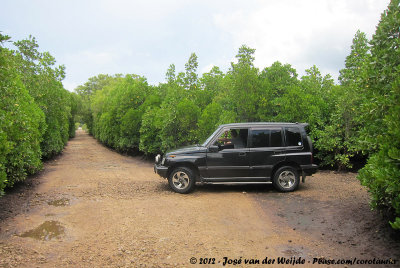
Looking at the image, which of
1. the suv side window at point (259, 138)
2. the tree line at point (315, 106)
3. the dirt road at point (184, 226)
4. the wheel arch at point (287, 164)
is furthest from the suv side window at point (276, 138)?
the tree line at point (315, 106)

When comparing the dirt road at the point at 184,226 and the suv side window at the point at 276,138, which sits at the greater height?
the suv side window at the point at 276,138

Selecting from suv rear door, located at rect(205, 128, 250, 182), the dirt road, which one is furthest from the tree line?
suv rear door, located at rect(205, 128, 250, 182)

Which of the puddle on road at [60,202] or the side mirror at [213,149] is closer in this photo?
the puddle on road at [60,202]

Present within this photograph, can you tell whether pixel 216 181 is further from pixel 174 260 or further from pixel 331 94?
pixel 331 94

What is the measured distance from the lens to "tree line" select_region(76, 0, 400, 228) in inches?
187

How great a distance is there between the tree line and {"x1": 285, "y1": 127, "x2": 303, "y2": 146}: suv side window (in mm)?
1514

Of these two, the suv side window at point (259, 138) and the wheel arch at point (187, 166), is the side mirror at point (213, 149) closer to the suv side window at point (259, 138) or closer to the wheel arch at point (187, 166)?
the wheel arch at point (187, 166)

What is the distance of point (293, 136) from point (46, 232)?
649 centimetres

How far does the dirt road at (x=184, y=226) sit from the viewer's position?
442 cm

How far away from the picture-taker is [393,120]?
412cm

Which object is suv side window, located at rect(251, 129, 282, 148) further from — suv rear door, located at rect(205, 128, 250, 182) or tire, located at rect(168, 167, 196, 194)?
tire, located at rect(168, 167, 196, 194)

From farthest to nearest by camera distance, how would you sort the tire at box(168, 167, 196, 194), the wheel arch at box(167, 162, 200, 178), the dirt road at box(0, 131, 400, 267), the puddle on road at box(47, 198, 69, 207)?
1. the wheel arch at box(167, 162, 200, 178)
2. the tire at box(168, 167, 196, 194)
3. the puddle on road at box(47, 198, 69, 207)
4. the dirt road at box(0, 131, 400, 267)

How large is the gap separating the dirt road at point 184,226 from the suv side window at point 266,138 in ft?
4.53

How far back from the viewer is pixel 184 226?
18.8ft
